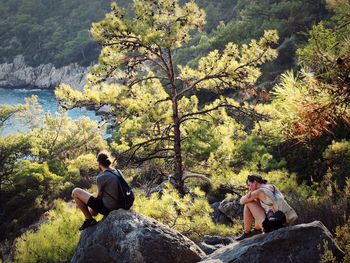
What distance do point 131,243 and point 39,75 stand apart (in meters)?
92.0

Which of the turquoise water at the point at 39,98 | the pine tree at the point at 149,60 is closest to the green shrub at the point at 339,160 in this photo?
the pine tree at the point at 149,60

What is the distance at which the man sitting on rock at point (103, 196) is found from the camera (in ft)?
20.7

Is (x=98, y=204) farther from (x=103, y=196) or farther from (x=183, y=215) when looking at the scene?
(x=183, y=215)

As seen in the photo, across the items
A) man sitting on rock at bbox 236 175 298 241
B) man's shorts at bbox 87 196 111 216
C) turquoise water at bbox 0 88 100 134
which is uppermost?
man's shorts at bbox 87 196 111 216

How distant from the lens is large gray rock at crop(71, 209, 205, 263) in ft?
18.8

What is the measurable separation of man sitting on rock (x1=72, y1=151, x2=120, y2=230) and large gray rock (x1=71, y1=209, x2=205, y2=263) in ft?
0.65

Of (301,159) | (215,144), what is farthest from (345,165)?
(215,144)

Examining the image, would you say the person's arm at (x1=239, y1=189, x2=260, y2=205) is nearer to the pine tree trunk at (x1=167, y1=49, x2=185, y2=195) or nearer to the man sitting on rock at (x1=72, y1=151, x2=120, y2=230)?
the man sitting on rock at (x1=72, y1=151, x2=120, y2=230)

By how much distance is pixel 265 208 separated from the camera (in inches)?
239

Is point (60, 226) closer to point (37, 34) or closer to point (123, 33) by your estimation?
point (123, 33)

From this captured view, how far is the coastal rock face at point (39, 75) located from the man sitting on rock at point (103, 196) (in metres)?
80.0

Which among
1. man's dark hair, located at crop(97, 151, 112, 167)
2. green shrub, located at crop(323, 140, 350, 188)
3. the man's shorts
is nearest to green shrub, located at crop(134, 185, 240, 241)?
the man's shorts

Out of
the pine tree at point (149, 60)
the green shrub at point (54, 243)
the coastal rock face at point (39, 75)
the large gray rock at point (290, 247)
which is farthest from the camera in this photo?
the coastal rock face at point (39, 75)

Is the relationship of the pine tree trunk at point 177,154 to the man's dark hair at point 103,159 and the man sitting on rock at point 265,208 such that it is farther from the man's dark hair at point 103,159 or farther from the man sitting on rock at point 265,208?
the man sitting on rock at point 265,208
